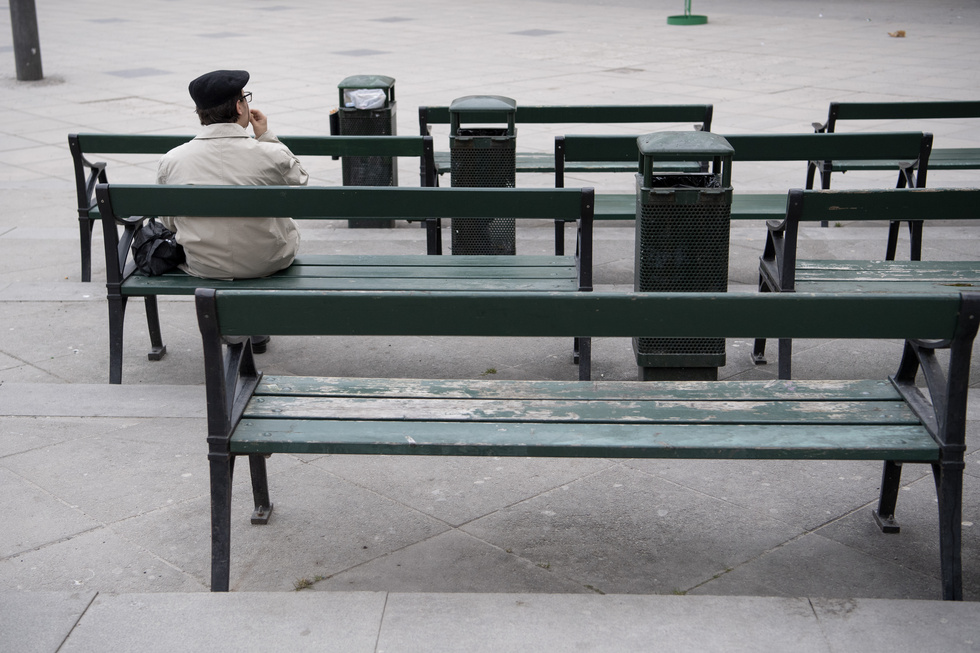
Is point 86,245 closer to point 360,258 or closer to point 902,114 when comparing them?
point 360,258

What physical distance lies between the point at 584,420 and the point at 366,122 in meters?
5.27

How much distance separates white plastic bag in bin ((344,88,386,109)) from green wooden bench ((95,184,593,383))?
2908mm

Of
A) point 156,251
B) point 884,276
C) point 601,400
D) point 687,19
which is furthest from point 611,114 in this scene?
point 687,19

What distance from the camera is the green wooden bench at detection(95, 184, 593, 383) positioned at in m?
4.68

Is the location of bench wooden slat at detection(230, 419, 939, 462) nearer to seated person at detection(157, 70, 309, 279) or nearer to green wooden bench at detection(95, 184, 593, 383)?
green wooden bench at detection(95, 184, 593, 383)

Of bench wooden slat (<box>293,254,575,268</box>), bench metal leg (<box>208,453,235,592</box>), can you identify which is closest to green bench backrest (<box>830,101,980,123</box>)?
bench wooden slat (<box>293,254,575,268</box>)

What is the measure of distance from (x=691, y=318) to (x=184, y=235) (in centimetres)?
278

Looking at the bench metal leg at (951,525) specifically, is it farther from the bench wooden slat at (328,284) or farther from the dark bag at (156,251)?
the dark bag at (156,251)

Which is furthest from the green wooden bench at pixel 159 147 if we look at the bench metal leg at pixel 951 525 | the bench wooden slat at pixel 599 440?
the bench metal leg at pixel 951 525

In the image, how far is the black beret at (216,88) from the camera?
4695mm

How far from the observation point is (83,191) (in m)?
6.51

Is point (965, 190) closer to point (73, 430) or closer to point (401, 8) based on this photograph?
point (73, 430)

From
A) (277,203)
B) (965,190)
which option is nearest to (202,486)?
(277,203)

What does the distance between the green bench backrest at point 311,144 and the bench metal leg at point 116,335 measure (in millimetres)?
1693
